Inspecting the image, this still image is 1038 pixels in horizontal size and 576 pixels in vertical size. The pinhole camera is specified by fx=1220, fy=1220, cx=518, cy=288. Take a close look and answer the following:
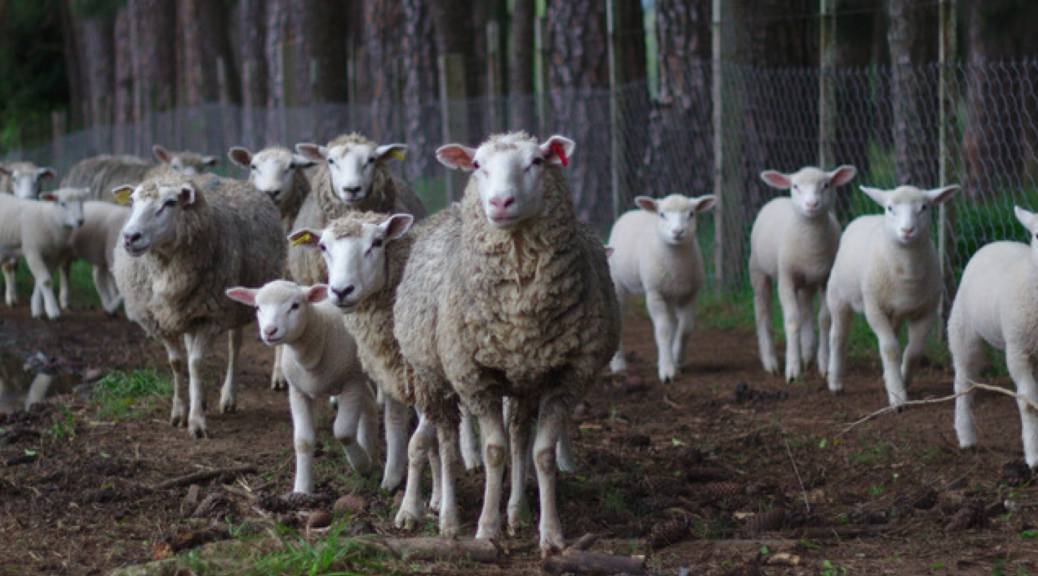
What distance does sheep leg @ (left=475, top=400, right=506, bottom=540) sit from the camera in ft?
16.1

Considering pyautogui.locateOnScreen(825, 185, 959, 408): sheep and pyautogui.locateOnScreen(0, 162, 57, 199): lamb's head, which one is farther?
pyautogui.locateOnScreen(0, 162, 57, 199): lamb's head

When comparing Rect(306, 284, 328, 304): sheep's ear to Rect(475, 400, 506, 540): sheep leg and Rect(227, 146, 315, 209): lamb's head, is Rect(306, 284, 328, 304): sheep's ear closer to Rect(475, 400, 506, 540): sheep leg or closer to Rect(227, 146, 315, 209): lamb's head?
Rect(475, 400, 506, 540): sheep leg

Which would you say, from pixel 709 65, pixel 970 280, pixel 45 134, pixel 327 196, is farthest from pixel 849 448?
pixel 45 134

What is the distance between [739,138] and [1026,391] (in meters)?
4.76

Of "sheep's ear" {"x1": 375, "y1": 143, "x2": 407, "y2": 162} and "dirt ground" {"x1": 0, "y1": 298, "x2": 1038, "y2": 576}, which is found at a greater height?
"sheep's ear" {"x1": 375, "y1": 143, "x2": 407, "y2": 162}

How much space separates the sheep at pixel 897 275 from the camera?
276 inches

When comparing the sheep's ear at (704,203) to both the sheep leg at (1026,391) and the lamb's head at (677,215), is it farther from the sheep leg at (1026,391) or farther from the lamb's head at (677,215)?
the sheep leg at (1026,391)

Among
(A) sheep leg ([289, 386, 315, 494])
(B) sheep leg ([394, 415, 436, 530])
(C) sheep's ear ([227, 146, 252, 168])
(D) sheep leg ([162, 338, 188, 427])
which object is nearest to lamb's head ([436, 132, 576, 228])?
(B) sheep leg ([394, 415, 436, 530])

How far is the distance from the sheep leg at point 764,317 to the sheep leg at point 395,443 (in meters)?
3.57

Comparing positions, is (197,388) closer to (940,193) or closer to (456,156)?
(456,156)

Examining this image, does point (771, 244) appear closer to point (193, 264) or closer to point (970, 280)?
point (970, 280)

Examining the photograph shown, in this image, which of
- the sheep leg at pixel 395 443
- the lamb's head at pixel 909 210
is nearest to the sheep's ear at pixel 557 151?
the sheep leg at pixel 395 443

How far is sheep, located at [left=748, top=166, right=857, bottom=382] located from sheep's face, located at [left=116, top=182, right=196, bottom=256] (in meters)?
3.94

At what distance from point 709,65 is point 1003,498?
6.55 m
